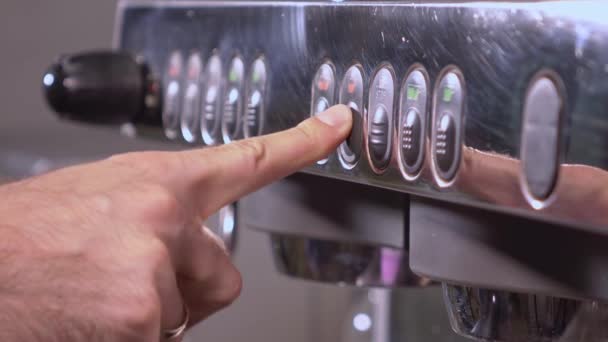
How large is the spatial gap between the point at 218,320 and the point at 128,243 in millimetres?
552

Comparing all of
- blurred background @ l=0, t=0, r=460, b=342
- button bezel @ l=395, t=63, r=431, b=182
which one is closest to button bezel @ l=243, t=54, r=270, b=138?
button bezel @ l=395, t=63, r=431, b=182

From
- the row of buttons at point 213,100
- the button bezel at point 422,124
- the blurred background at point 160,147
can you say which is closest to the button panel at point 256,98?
the row of buttons at point 213,100

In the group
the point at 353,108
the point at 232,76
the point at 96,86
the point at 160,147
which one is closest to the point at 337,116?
the point at 353,108

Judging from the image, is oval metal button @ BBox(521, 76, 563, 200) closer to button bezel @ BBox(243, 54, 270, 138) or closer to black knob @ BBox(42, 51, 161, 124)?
button bezel @ BBox(243, 54, 270, 138)

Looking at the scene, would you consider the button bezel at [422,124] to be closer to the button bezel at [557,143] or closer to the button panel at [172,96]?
the button bezel at [557,143]

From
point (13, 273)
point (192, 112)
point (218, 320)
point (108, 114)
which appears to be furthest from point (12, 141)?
point (13, 273)

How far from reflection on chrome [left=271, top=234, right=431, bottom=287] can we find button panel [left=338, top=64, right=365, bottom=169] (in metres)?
0.17

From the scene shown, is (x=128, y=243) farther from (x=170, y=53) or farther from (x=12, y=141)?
(x=12, y=141)

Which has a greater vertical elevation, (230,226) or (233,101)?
(233,101)

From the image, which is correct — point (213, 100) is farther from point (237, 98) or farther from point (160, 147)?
point (160, 147)

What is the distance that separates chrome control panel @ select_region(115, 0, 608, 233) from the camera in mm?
241

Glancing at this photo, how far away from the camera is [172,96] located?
52 centimetres

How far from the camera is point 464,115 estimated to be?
0.28 metres

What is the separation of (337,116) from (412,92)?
0.04 metres
